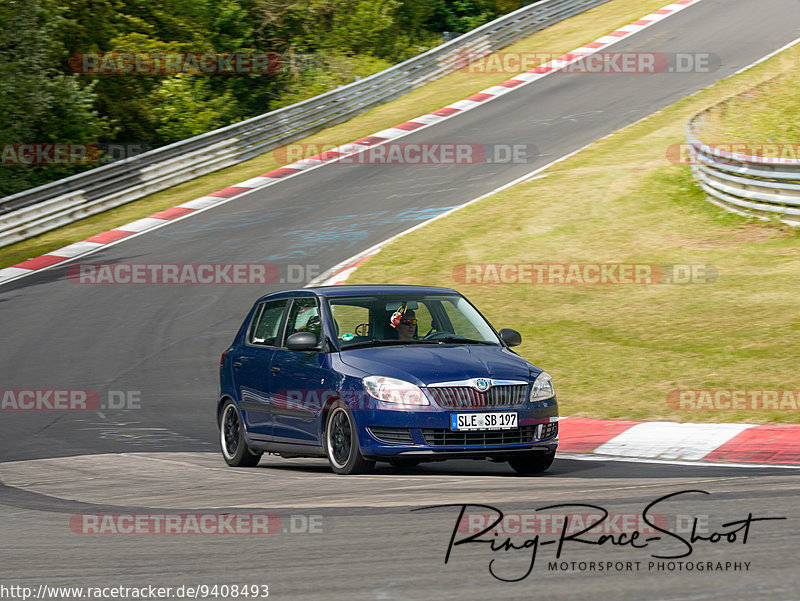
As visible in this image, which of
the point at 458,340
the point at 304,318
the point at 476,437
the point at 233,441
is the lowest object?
the point at 233,441

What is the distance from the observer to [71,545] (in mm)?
6324

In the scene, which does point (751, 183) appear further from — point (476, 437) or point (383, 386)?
point (383, 386)

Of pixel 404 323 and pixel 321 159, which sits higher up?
pixel 404 323

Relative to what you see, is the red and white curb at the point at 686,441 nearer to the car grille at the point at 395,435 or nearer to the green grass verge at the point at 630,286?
the green grass verge at the point at 630,286

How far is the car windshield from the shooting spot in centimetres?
945

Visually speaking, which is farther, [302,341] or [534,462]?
[302,341]

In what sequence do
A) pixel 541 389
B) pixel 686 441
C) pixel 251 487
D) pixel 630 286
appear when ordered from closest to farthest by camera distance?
pixel 251 487 < pixel 541 389 < pixel 686 441 < pixel 630 286

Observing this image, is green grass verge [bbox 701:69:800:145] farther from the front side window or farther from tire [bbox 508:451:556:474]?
tire [bbox 508:451:556:474]

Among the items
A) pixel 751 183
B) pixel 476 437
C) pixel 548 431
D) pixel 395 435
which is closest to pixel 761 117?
pixel 751 183

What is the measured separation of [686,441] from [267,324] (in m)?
4.00

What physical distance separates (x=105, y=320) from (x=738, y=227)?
10727 millimetres

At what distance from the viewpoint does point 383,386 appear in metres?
8.61

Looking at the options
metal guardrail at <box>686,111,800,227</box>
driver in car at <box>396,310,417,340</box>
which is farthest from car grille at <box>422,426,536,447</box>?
metal guardrail at <box>686,111,800,227</box>

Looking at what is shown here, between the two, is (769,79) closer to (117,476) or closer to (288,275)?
(288,275)
